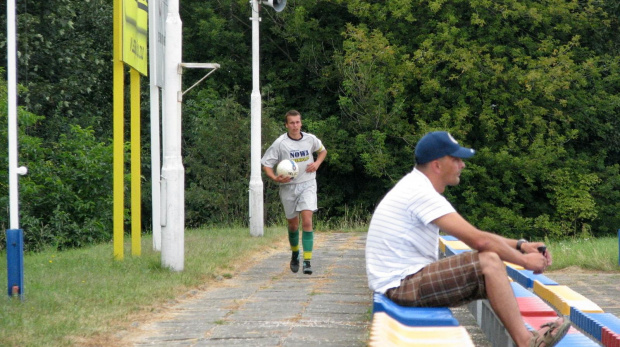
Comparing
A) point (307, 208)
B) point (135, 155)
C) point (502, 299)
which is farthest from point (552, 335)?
point (135, 155)

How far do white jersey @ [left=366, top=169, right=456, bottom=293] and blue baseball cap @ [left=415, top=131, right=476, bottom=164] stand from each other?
125 mm

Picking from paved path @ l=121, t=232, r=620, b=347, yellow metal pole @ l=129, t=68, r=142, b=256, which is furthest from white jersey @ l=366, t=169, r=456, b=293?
yellow metal pole @ l=129, t=68, r=142, b=256

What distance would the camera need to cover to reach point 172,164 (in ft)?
36.3

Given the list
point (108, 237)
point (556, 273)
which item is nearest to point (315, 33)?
point (108, 237)

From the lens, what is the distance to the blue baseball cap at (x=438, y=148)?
584 cm

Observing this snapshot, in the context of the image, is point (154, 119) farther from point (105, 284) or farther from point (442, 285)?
point (442, 285)

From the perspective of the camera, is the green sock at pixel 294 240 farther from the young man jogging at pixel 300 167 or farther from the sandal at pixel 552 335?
the sandal at pixel 552 335

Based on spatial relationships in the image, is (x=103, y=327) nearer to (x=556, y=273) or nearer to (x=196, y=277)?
(x=196, y=277)

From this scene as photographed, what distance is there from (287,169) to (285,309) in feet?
9.74

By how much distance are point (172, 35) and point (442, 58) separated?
23352 mm

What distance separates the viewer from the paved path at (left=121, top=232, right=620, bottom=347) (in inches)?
278

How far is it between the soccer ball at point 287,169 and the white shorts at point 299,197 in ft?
0.72

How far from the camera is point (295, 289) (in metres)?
10.0

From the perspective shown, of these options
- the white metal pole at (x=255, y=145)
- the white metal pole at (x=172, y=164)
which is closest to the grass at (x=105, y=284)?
the white metal pole at (x=172, y=164)
